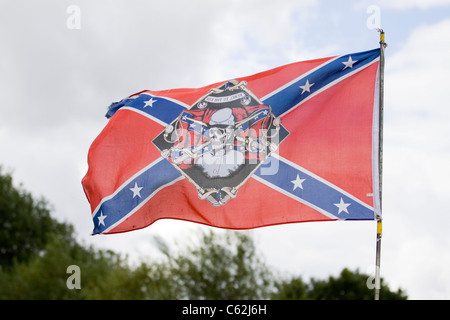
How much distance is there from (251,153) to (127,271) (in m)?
31.8

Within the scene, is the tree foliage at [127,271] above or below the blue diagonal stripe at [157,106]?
below

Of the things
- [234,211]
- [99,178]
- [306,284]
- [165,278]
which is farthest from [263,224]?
[306,284]

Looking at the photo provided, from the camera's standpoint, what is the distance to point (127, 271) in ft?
138

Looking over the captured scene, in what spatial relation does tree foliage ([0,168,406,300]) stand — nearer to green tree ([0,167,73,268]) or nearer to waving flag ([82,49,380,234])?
green tree ([0,167,73,268])

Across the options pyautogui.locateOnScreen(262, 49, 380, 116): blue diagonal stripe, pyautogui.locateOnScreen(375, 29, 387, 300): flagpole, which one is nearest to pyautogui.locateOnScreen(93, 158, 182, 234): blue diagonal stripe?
pyautogui.locateOnScreen(262, 49, 380, 116): blue diagonal stripe

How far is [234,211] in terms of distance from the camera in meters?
11.3

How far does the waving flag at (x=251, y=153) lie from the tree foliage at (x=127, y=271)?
79.6 ft

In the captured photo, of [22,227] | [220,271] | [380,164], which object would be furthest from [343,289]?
[380,164]

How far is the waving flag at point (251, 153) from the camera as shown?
10758 mm

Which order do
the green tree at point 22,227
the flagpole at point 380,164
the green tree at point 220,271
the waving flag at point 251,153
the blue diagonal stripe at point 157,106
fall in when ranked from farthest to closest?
the green tree at point 22,227 → the green tree at point 220,271 → the blue diagonal stripe at point 157,106 → the waving flag at point 251,153 → the flagpole at point 380,164

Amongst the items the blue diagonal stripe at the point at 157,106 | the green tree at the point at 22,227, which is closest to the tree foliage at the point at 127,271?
the green tree at the point at 22,227

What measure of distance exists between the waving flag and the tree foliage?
24257mm

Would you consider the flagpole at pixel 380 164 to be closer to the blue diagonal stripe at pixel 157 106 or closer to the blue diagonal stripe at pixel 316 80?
the blue diagonal stripe at pixel 316 80

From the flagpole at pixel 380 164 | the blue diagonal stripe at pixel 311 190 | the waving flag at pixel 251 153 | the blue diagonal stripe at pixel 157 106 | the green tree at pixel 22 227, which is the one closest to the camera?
the flagpole at pixel 380 164
